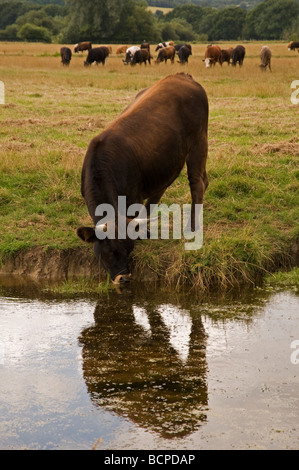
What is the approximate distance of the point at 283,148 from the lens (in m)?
10.6

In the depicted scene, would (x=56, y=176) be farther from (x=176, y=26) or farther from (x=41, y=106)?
(x=176, y=26)

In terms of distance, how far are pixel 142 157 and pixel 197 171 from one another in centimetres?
111

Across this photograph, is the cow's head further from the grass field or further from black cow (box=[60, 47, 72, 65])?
black cow (box=[60, 47, 72, 65])

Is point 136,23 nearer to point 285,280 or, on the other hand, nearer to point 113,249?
point 285,280

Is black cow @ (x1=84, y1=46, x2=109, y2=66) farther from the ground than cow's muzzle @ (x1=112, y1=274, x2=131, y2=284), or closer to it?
farther from the ground

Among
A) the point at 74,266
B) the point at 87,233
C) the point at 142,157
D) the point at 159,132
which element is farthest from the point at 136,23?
the point at 87,233

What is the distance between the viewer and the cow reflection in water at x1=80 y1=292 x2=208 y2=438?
436 cm

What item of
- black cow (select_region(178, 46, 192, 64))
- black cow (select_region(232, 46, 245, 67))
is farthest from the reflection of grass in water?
black cow (select_region(178, 46, 192, 64))

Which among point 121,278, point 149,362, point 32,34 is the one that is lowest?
point 149,362

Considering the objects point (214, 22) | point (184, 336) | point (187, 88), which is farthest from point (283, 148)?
point (214, 22)

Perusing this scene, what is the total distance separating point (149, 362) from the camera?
5.19 meters

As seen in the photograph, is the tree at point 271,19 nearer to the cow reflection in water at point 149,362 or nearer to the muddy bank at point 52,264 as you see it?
the muddy bank at point 52,264

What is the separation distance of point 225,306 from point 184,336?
89 cm
